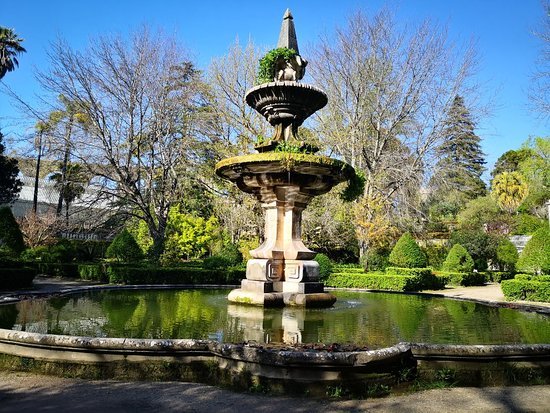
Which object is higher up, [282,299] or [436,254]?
[436,254]

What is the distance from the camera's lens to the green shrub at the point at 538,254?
17328mm

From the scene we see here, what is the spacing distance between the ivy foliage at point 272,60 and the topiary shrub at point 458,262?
19.3 metres

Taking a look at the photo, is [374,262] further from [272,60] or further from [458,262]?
[272,60]

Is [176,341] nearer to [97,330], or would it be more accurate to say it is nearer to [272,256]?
[97,330]

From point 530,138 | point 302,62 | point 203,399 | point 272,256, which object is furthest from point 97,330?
point 530,138

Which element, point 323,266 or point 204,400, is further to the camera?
point 323,266

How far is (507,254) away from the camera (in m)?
30.1

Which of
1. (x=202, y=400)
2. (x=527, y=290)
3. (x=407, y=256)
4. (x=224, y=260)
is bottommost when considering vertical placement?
(x=202, y=400)

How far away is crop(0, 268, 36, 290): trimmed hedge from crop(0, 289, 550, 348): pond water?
6.02m

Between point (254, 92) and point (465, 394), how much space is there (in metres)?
8.19

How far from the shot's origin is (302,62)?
37.4 ft

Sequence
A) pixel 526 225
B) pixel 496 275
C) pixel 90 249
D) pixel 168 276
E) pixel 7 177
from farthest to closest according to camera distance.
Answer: pixel 7 177 < pixel 90 249 < pixel 526 225 < pixel 496 275 < pixel 168 276

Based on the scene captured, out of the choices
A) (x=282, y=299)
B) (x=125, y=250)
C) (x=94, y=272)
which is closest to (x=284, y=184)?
(x=282, y=299)

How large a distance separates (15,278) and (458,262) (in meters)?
22.8
